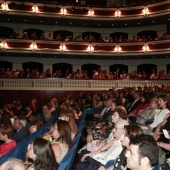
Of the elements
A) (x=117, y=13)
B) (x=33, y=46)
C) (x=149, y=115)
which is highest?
(x=117, y=13)

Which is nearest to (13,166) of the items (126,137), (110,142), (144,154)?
(144,154)

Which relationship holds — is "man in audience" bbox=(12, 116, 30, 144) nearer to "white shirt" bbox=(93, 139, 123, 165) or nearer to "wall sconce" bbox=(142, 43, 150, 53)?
"white shirt" bbox=(93, 139, 123, 165)

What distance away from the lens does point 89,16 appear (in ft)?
59.4

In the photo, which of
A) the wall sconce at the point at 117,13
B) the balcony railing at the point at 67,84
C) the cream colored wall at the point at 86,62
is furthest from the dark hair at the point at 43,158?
the cream colored wall at the point at 86,62

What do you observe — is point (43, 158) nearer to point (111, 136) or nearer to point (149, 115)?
point (111, 136)

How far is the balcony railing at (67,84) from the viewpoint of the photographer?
15.3 metres

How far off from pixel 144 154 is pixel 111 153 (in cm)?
180

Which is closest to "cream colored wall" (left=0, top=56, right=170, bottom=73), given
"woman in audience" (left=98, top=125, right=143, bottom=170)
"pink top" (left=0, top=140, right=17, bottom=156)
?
"pink top" (left=0, top=140, right=17, bottom=156)

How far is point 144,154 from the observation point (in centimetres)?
209

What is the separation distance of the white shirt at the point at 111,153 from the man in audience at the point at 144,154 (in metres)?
1.63

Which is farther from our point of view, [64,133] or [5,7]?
[5,7]

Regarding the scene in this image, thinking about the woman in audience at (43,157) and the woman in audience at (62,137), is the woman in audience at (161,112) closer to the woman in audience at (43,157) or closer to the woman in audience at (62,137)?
the woman in audience at (62,137)

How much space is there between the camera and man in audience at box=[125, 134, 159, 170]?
2.08 metres

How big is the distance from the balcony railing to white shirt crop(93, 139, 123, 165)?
11891mm
